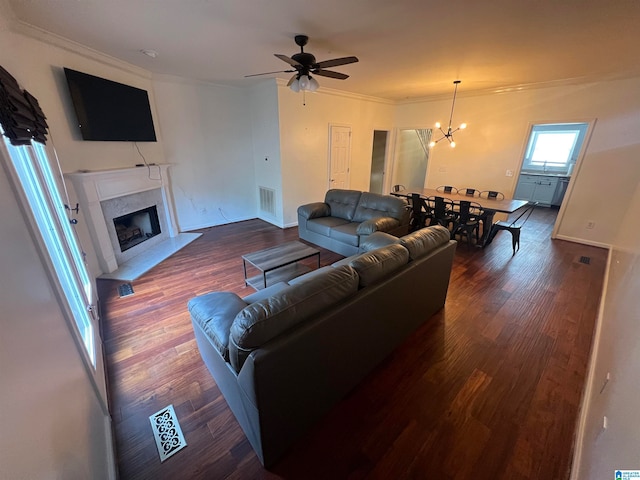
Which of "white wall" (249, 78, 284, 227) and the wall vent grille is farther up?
"white wall" (249, 78, 284, 227)

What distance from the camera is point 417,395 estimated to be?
1801 mm

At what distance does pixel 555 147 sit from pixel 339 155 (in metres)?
6.65

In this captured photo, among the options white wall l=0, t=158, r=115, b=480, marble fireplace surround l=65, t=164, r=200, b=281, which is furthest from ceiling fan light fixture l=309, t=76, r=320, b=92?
marble fireplace surround l=65, t=164, r=200, b=281

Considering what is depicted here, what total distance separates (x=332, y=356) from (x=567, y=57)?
14.8ft

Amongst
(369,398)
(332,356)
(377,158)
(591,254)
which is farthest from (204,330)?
(377,158)

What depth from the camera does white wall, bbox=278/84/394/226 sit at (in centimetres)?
487

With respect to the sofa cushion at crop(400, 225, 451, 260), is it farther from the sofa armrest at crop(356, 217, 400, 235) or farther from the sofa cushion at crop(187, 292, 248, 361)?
the sofa cushion at crop(187, 292, 248, 361)

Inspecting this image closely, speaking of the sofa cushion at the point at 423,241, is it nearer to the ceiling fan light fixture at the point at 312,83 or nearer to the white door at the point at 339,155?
the ceiling fan light fixture at the point at 312,83

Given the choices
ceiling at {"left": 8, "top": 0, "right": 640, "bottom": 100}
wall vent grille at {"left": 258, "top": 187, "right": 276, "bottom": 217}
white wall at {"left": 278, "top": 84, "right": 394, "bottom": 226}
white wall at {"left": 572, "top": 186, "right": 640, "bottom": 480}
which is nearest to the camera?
white wall at {"left": 572, "top": 186, "right": 640, "bottom": 480}

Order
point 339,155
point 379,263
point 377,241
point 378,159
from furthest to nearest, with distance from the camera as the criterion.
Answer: point 378,159, point 339,155, point 377,241, point 379,263

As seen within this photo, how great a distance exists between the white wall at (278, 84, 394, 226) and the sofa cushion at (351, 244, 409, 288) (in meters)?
3.63

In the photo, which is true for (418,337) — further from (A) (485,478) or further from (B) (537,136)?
(B) (537,136)

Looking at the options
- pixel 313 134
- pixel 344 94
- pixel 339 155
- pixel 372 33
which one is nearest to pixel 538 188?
pixel 339 155

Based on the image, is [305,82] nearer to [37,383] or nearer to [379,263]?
[379,263]
